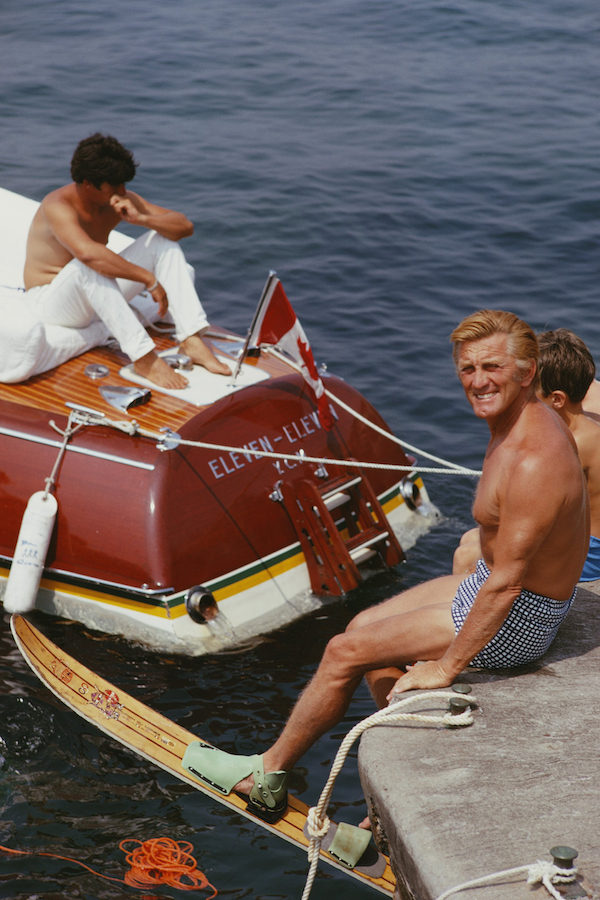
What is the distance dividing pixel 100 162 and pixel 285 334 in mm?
1352

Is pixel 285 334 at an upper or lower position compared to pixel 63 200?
lower

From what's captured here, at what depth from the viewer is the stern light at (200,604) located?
5848 millimetres

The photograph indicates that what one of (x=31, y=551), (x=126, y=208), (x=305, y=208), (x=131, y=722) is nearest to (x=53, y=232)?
(x=126, y=208)

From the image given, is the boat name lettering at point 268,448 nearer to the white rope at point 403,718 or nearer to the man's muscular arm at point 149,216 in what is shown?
the man's muscular arm at point 149,216

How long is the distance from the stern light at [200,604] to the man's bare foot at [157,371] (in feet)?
3.97

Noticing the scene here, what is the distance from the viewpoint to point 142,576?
586cm

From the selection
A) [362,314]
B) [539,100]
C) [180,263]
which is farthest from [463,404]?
[539,100]

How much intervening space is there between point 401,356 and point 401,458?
264 centimetres

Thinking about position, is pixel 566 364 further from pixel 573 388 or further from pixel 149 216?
pixel 149 216

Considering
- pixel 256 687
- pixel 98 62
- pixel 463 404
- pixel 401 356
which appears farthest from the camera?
pixel 98 62

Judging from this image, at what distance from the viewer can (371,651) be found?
3.92 metres

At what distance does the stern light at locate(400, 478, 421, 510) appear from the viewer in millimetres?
6953

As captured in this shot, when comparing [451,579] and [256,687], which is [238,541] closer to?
[256,687]

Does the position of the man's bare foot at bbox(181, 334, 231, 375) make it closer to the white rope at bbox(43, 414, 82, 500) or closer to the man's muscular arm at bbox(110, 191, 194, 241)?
the man's muscular arm at bbox(110, 191, 194, 241)
